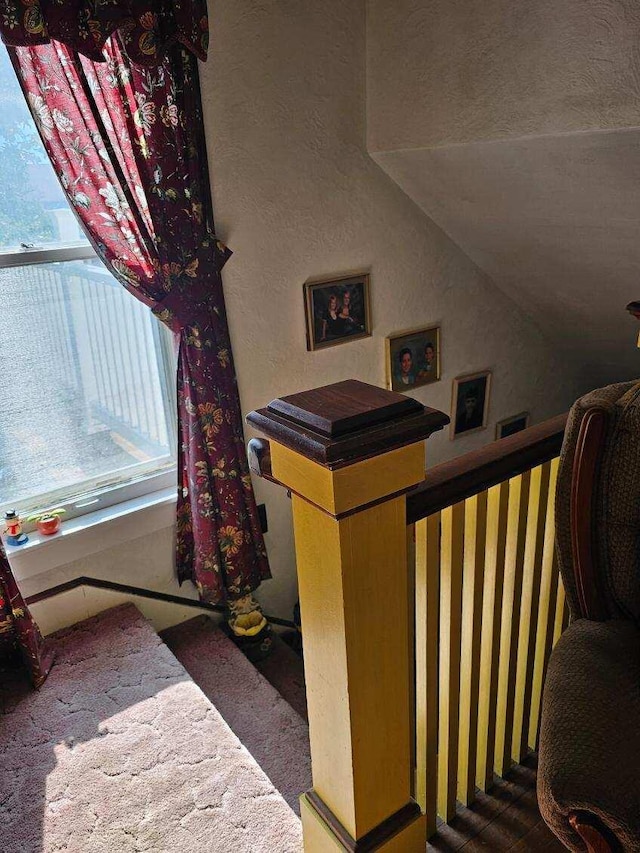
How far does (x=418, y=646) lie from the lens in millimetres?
1146

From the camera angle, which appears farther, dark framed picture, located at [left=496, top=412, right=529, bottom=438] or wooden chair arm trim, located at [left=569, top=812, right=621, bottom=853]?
dark framed picture, located at [left=496, top=412, right=529, bottom=438]

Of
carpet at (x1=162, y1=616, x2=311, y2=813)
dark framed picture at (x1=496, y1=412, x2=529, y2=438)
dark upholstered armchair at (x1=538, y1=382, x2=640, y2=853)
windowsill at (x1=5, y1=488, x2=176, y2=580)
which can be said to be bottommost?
carpet at (x1=162, y1=616, x2=311, y2=813)

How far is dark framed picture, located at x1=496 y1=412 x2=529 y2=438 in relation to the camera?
372cm

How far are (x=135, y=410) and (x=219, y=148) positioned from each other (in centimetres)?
102

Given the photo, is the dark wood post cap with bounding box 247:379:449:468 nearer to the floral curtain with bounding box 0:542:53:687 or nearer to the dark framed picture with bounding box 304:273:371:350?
the floral curtain with bounding box 0:542:53:687

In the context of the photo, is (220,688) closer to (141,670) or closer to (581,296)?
(141,670)

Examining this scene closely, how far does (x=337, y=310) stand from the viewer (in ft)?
9.33

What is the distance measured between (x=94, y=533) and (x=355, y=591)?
174 cm

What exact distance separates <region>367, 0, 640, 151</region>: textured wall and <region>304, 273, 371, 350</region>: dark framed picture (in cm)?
58

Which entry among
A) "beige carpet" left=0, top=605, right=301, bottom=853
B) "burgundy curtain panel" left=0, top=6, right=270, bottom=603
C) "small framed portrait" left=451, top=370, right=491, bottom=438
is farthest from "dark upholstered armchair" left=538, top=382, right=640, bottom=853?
"small framed portrait" left=451, top=370, right=491, bottom=438

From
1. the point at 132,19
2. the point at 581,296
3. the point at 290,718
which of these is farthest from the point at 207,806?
the point at 581,296

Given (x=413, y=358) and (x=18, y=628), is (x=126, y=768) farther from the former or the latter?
(x=413, y=358)

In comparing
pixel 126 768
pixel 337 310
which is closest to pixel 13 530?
pixel 126 768

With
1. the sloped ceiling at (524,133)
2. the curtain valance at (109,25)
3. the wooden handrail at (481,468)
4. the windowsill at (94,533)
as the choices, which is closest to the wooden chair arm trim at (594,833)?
the wooden handrail at (481,468)
